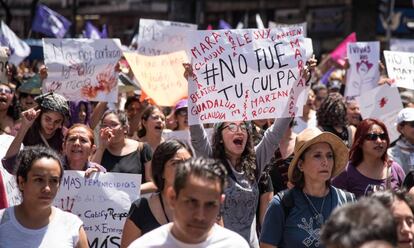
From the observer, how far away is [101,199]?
6.05 m

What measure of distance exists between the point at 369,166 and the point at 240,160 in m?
1.26

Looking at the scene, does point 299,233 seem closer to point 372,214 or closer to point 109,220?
point 109,220

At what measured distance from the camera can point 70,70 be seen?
8914 millimetres

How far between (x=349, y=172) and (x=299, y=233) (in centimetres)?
154

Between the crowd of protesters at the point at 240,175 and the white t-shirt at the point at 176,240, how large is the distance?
0.04ft

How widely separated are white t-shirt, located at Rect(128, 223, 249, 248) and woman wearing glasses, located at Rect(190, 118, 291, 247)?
1623mm

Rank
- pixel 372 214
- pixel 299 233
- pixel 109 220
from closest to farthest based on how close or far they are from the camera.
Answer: pixel 372 214 < pixel 299 233 < pixel 109 220

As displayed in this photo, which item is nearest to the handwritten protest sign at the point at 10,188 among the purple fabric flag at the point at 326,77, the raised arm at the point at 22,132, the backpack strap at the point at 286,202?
the raised arm at the point at 22,132

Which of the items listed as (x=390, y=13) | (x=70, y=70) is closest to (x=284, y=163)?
(x=70, y=70)

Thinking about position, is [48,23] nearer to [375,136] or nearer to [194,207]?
[375,136]

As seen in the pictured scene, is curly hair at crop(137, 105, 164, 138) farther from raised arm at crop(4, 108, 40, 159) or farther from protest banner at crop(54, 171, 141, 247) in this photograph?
protest banner at crop(54, 171, 141, 247)

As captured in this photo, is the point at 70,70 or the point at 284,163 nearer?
the point at 284,163

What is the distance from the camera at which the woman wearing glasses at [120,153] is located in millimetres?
6855

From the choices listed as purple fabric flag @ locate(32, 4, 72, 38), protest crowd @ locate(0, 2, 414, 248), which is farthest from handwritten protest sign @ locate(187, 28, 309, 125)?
purple fabric flag @ locate(32, 4, 72, 38)
